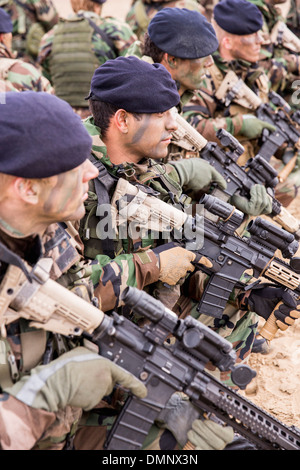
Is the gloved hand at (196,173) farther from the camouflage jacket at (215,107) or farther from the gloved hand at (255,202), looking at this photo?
the camouflage jacket at (215,107)

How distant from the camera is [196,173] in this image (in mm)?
3932

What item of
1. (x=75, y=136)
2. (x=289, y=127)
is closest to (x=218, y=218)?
(x=75, y=136)

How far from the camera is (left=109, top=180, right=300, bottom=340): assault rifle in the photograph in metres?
3.28

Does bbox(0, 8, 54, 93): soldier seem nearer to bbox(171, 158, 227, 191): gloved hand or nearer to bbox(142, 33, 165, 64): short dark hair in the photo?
bbox(142, 33, 165, 64): short dark hair

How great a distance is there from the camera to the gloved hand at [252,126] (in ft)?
17.3

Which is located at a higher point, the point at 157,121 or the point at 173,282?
the point at 157,121

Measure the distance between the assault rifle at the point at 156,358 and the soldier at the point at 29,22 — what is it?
19.3ft

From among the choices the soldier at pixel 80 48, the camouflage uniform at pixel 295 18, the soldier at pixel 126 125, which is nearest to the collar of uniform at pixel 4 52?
the soldier at pixel 80 48

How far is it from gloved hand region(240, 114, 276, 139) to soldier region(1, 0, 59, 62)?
342 centimetres

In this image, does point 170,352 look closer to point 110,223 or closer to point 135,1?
point 110,223

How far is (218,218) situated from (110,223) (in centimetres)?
74

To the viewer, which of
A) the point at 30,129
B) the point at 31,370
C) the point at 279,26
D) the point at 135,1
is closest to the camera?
the point at 30,129

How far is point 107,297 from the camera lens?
9.20 feet

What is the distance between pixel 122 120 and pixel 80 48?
3.20 metres
